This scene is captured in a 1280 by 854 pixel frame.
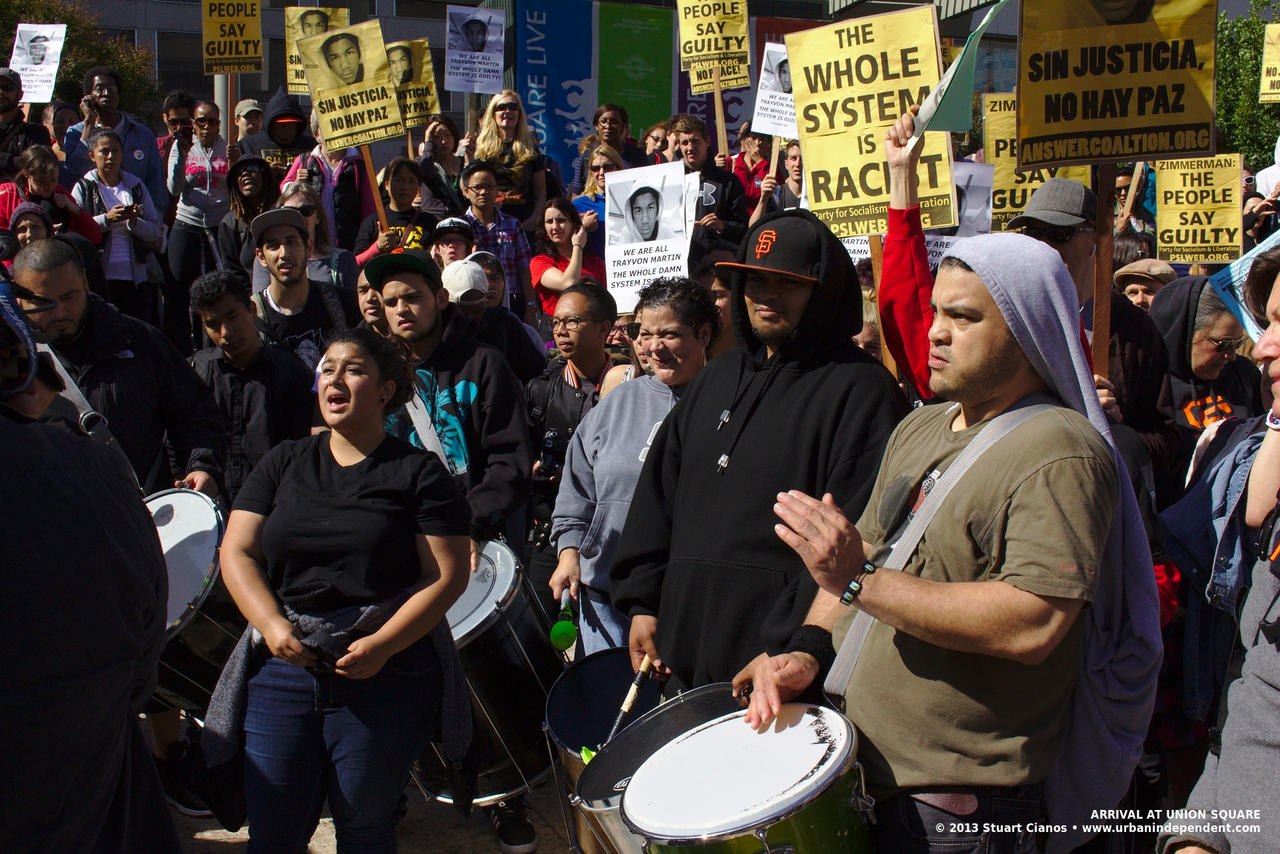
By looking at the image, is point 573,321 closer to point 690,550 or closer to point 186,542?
point 186,542

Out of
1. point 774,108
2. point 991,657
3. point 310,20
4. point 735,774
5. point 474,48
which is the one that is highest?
point 474,48

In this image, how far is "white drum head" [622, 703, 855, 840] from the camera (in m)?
2.21

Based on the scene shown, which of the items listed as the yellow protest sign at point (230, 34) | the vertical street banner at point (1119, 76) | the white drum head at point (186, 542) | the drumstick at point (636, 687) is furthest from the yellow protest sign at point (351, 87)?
the drumstick at point (636, 687)

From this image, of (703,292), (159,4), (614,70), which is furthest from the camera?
(159,4)

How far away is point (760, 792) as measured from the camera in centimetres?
226

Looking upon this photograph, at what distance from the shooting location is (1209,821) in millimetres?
2303

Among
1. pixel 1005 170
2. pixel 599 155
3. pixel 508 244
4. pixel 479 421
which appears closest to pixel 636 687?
pixel 479 421

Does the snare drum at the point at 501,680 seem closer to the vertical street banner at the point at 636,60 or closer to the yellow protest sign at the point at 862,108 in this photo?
the yellow protest sign at the point at 862,108

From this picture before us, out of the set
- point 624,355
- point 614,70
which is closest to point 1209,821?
point 624,355

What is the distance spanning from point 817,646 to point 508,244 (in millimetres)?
6641

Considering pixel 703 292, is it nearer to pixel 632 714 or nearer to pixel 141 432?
pixel 632 714

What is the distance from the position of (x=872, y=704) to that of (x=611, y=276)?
5.24 meters

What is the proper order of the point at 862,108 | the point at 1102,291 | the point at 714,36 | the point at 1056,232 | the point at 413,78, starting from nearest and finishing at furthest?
the point at 1102,291, the point at 1056,232, the point at 862,108, the point at 413,78, the point at 714,36

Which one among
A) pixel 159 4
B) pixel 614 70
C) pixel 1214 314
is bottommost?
pixel 1214 314
